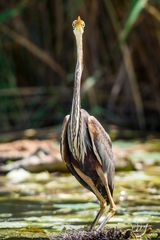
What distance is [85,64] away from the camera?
38.8 ft

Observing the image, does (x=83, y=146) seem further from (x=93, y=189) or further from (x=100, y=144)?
(x=93, y=189)

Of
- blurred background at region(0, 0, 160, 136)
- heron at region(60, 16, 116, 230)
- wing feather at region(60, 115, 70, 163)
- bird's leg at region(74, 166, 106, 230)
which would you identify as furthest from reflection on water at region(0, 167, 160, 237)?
blurred background at region(0, 0, 160, 136)

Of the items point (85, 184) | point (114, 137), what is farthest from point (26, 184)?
point (114, 137)

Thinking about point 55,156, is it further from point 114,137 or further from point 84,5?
point 84,5

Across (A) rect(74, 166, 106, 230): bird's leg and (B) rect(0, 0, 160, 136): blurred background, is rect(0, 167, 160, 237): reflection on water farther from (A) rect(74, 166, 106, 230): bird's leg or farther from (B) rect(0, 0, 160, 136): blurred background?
(B) rect(0, 0, 160, 136): blurred background

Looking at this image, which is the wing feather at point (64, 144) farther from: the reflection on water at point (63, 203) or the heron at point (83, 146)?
the reflection on water at point (63, 203)

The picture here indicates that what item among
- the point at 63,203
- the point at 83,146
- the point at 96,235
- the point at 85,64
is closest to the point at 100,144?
the point at 83,146

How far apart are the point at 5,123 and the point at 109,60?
188 cm

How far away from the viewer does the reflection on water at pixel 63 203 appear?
5348mm

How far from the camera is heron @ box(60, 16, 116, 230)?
4.91m

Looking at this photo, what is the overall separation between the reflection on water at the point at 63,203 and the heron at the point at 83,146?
39cm

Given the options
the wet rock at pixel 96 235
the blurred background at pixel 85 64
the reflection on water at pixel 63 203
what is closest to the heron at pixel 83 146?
the wet rock at pixel 96 235

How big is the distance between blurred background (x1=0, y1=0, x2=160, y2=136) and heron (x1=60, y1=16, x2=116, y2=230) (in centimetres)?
→ 576

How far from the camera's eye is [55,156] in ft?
26.4
